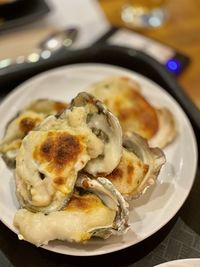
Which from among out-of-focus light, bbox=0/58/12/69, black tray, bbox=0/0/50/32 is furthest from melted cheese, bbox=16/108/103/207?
black tray, bbox=0/0/50/32

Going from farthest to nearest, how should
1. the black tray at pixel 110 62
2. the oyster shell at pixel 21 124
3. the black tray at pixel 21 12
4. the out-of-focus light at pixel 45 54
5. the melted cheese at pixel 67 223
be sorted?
the black tray at pixel 21 12 < the out-of-focus light at pixel 45 54 < the black tray at pixel 110 62 < the oyster shell at pixel 21 124 < the melted cheese at pixel 67 223

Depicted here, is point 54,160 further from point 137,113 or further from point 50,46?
point 50,46

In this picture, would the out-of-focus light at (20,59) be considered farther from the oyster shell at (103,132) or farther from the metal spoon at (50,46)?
the oyster shell at (103,132)

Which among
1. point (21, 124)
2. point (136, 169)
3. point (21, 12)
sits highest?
point (21, 12)

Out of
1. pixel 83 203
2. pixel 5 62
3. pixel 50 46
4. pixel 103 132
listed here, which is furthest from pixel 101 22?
pixel 83 203

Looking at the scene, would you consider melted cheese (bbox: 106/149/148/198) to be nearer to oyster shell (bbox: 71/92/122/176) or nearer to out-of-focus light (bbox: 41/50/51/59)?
oyster shell (bbox: 71/92/122/176)

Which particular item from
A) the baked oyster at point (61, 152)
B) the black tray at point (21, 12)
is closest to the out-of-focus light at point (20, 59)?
the black tray at point (21, 12)
